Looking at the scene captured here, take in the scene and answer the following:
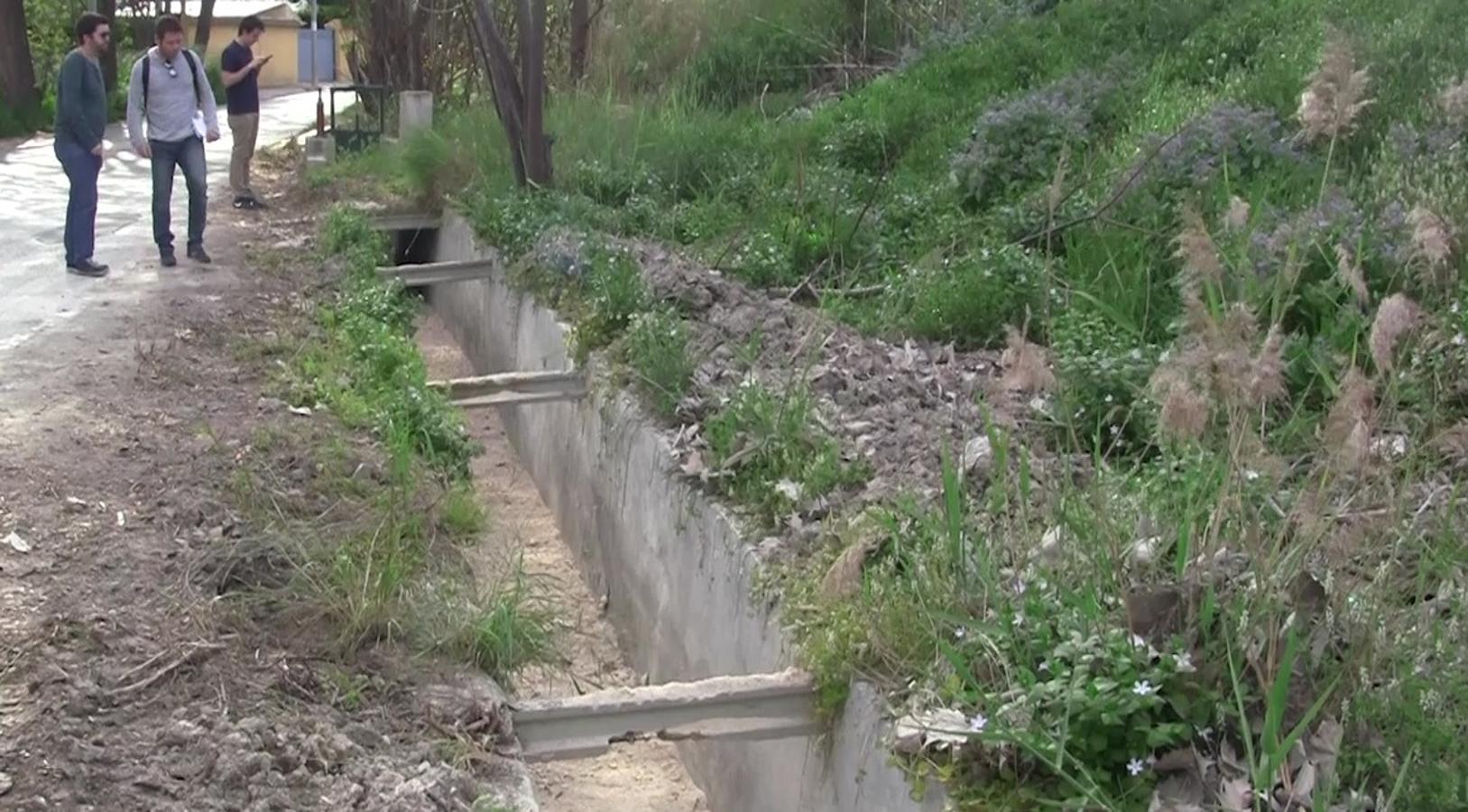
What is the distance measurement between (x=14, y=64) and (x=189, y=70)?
15.6 m

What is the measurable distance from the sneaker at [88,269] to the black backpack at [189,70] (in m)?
1.10

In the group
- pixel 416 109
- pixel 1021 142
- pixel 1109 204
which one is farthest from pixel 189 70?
pixel 416 109

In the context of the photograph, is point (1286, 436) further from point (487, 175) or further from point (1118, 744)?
point (487, 175)

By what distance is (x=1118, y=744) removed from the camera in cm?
368

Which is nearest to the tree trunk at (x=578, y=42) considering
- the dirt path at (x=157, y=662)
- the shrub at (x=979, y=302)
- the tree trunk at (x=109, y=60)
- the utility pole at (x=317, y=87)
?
the utility pole at (x=317, y=87)

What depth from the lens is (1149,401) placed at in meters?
5.44

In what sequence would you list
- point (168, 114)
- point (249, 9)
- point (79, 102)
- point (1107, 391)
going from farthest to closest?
point (249, 9) → point (168, 114) → point (79, 102) → point (1107, 391)

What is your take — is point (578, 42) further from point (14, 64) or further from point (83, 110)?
point (14, 64)

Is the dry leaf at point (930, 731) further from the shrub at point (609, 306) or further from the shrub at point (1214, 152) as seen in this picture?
the shrub at point (1214, 152)

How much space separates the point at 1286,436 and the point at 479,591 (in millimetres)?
2977

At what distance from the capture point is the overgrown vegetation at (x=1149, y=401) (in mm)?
3660

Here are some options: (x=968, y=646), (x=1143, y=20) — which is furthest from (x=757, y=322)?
(x=1143, y=20)

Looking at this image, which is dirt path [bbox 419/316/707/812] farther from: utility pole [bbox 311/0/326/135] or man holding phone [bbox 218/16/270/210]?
utility pole [bbox 311/0/326/135]

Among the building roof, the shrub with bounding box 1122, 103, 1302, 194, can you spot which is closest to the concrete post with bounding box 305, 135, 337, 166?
the shrub with bounding box 1122, 103, 1302, 194
